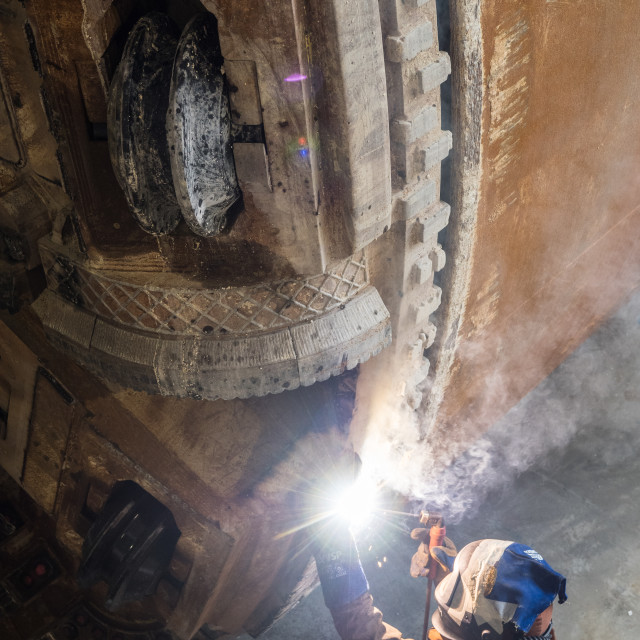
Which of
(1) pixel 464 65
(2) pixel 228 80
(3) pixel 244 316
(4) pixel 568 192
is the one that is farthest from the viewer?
(4) pixel 568 192

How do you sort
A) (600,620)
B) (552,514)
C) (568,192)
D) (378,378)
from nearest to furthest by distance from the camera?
1. (378,378)
2. (568,192)
3. (600,620)
4. (552,514)

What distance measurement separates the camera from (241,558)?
365 centimetres

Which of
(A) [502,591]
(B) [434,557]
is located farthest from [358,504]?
(A) [502,591]

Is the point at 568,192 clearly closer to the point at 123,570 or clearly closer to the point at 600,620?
the point at 600,620

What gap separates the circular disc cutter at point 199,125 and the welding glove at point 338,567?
75.1 inches

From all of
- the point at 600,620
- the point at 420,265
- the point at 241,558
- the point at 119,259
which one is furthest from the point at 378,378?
the point at 600,620

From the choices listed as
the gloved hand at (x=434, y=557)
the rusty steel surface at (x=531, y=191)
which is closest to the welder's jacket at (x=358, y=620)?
the gloved hand at (x=434, y=557)

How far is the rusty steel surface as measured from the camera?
3.21 m

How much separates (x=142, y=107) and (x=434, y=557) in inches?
99.1

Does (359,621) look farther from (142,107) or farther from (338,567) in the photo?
(142,107)

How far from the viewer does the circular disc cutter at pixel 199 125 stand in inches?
92.0

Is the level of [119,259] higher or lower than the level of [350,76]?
lower

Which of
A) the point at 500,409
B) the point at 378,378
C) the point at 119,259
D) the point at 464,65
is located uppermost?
the point at 464,65

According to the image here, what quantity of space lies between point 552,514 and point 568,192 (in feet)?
6.98
